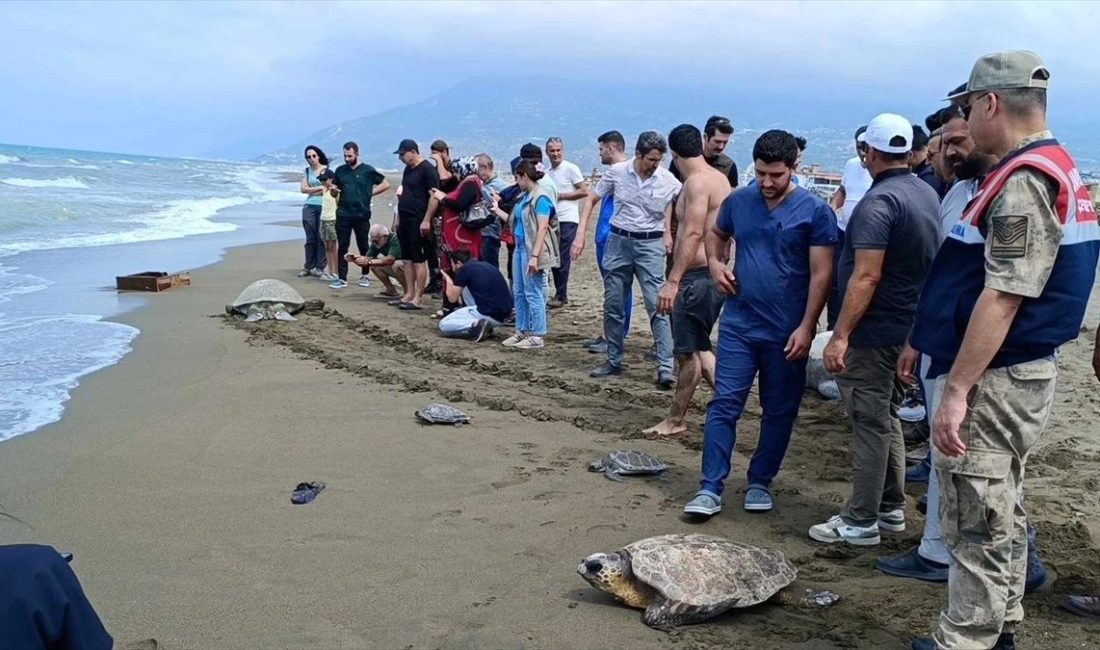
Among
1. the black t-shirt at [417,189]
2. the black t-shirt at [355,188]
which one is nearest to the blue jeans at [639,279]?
the black t-shirt at [417,189]

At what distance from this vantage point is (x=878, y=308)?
3660 millimetres

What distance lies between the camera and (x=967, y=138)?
3461 mm

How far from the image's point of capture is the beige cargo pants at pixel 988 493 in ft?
8.03

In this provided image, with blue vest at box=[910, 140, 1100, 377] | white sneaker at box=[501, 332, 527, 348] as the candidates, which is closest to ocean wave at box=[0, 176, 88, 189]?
white sneaker at box=[501, 332, 527, 348]

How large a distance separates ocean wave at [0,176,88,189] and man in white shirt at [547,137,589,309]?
26.0m

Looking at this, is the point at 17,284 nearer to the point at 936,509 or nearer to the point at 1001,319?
the point at 936,509

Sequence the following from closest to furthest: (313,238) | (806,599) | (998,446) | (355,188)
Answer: (998,446), (806,599), (355,188), (313,238)

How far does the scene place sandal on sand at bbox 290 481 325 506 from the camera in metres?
4.14

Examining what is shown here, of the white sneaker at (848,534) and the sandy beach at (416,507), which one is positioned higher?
the white sneaker at (848,534)

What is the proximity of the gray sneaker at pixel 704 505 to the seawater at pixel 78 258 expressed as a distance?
3919 mm

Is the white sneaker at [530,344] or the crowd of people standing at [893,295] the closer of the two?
the crowd of people standing at [893,295]

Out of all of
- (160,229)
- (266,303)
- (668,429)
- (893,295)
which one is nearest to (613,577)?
(893,295)

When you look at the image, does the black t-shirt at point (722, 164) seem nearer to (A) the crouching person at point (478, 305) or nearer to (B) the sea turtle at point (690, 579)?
(A) the crouching person at point (478, 305)

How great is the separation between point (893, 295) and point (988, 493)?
1.34 m
